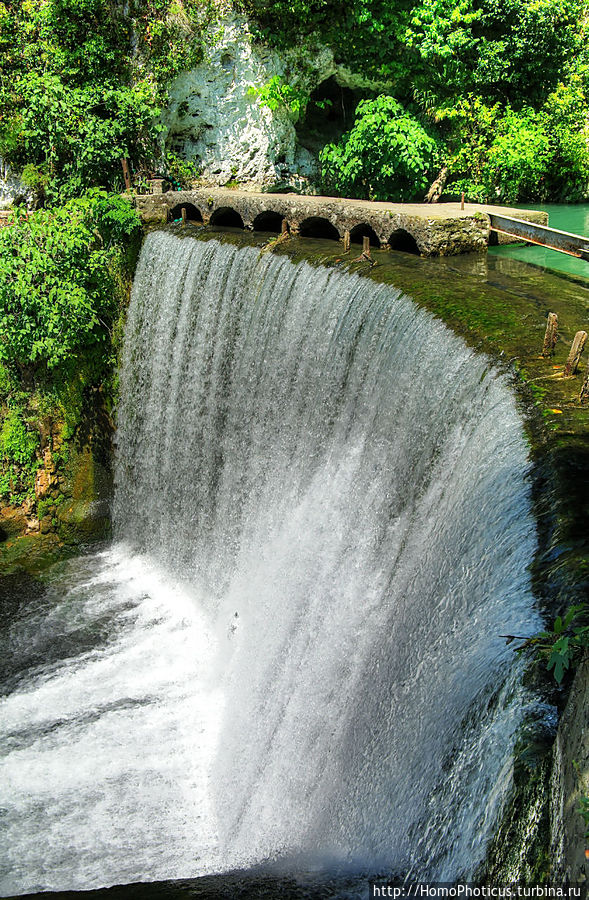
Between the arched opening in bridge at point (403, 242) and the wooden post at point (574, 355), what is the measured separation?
400 cm

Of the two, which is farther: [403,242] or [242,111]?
[242,111]

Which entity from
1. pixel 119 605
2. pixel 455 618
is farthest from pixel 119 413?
pixel 455 618

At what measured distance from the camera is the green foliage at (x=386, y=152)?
1202cm

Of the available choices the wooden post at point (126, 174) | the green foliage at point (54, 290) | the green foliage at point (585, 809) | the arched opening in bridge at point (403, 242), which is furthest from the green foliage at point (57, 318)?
the green foliage at point (585, 809)

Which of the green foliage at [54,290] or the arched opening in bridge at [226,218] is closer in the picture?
the green foliage at [54,290]

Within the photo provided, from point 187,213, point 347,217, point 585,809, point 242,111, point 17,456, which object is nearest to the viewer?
point 585,809

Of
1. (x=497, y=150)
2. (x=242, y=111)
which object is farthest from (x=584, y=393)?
(x=242, y=111)

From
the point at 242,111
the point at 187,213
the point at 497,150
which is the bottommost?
the point at 187,213

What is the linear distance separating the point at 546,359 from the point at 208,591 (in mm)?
4684

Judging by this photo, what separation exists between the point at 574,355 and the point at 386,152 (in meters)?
7.86

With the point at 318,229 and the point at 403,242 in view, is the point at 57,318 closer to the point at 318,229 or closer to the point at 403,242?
the point at 318,229

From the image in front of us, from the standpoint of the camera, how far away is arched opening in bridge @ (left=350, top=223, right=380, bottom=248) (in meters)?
9.63

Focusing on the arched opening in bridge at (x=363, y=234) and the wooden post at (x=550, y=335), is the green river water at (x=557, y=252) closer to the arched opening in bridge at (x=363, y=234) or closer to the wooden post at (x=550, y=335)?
the arched opening in bridge at (x=363, y=234)

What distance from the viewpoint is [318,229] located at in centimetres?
1046
